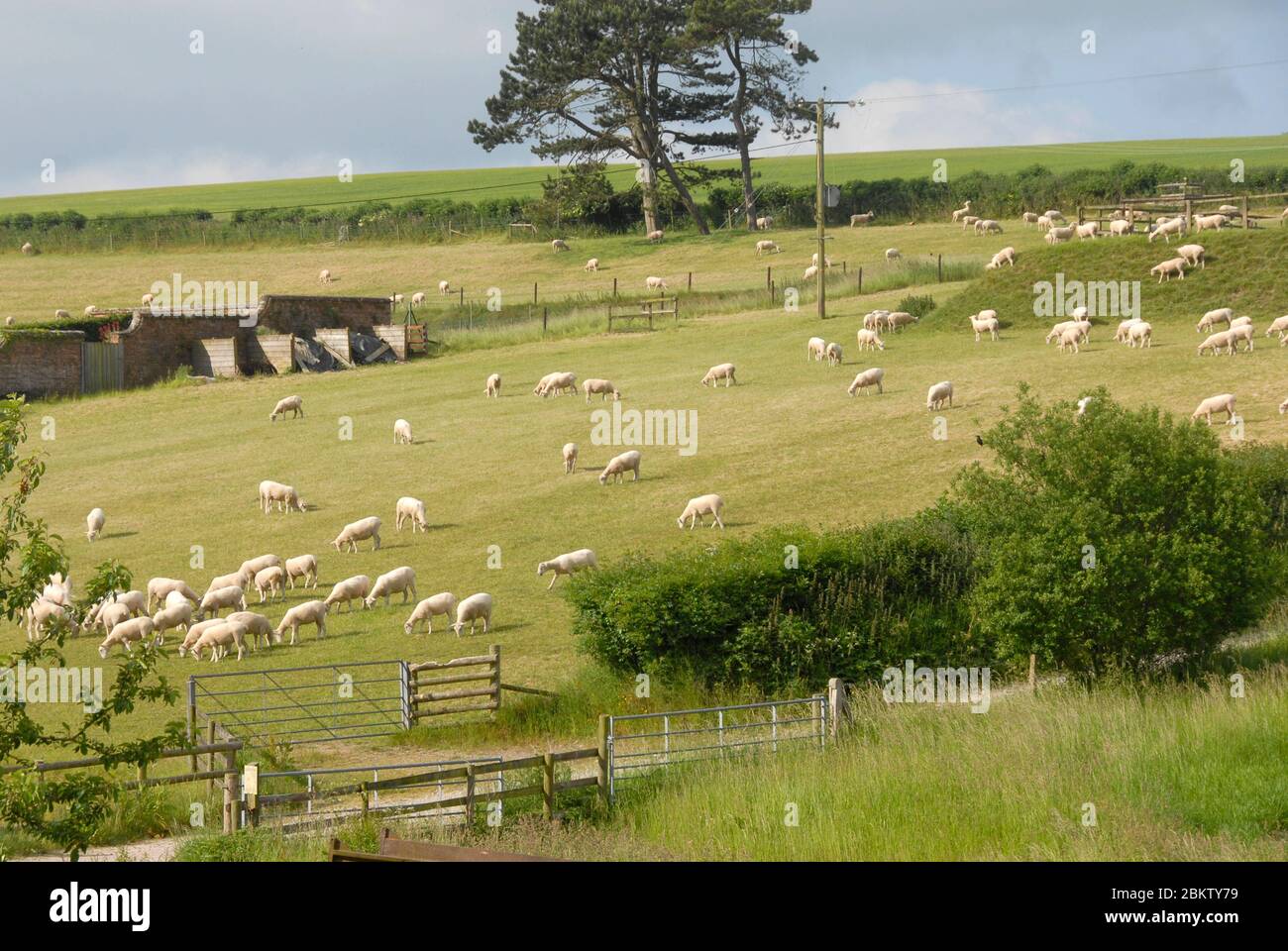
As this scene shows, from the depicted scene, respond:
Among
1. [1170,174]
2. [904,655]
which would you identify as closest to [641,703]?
[904,655]

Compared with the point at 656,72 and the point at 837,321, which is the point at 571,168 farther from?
the point at 837,321

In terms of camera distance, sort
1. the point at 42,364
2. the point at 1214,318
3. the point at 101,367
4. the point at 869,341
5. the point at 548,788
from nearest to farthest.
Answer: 1. the point at 548,788
2. the point at 1214,318
3. the point at 869,341
4. the point at 42,364
5. the point at 101,367

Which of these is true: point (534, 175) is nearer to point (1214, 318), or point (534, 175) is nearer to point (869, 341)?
point (869, 341)

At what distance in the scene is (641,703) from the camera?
2375cm

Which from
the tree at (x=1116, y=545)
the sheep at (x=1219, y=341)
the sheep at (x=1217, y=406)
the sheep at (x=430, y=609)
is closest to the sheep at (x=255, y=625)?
the sheep at (x=430, y=609)

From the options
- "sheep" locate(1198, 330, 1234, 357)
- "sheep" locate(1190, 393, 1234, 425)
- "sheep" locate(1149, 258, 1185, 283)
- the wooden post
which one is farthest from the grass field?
the wooden post

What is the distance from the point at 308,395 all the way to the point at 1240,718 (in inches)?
1695

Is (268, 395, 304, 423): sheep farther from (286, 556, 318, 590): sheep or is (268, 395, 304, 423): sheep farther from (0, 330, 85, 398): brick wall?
(286, 556, 318, 590): sheep

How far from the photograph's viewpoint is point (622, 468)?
123 ft

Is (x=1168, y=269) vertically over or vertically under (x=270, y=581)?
over

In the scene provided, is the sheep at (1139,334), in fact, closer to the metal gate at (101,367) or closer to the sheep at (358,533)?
the sheep at (358,533)

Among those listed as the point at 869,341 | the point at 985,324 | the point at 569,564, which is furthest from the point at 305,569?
the point at 985,324

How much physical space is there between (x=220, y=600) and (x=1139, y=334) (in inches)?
1173

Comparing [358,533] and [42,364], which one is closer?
[358,533]
